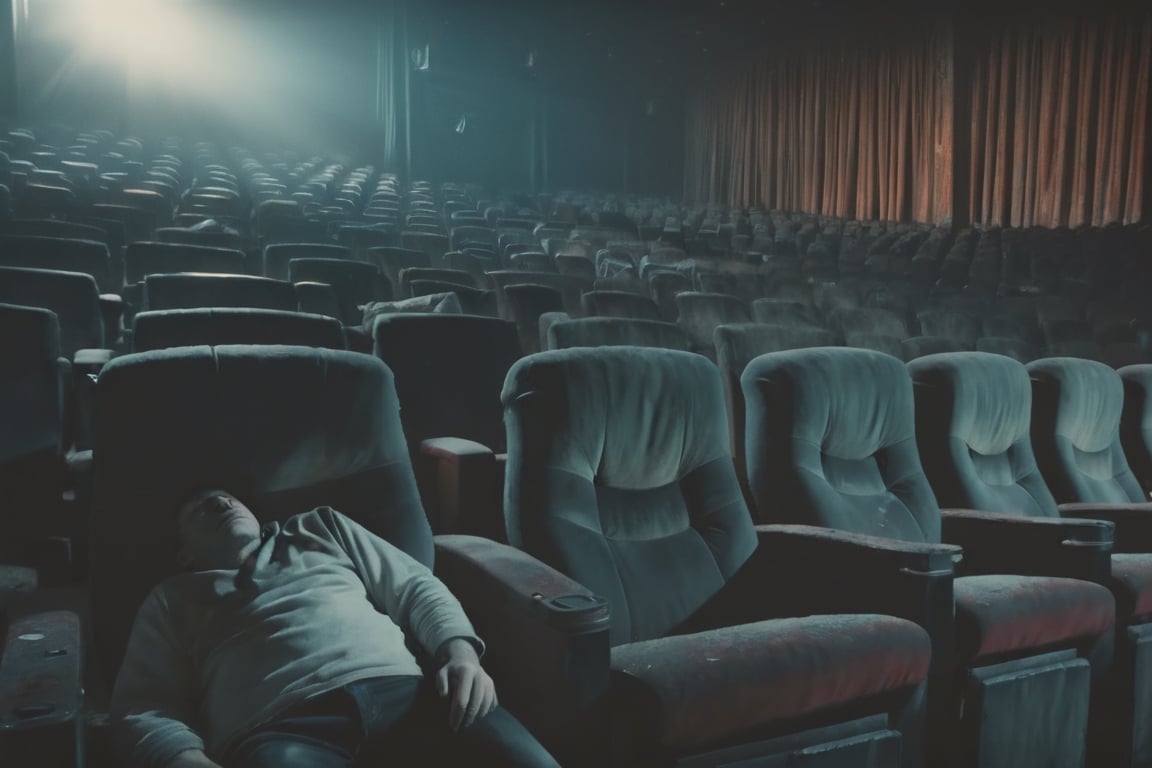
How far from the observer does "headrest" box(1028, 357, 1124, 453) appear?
2996 millimetres

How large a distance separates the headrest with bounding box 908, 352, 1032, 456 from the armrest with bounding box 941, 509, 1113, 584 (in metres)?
0.29

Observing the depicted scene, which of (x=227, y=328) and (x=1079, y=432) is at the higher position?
(x=227, y=328)

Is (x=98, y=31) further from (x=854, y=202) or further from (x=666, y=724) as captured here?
(x=666, y=724)

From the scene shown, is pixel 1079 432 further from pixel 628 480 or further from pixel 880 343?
pixel 628 480

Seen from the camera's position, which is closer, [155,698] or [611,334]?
[155,698]

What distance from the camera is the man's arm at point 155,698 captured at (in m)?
1.23

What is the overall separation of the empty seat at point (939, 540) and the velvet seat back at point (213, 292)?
144 cm

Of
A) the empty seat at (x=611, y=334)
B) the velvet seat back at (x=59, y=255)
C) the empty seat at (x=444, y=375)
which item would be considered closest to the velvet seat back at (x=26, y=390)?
the empty seat at (x=444, y=375)

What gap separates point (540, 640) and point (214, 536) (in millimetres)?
465

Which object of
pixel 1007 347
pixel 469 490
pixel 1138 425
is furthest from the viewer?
pixel 1007 347

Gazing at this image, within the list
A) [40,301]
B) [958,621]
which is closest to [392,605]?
[958,621]

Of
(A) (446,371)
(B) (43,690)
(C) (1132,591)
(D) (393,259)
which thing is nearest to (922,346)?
(C) (1132,591)

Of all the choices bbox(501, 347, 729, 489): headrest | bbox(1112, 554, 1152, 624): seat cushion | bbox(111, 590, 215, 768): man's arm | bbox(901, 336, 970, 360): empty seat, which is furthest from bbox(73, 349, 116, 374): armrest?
bbox(901, 336, 970, 360): empty seat

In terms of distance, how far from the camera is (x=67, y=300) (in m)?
3.13
